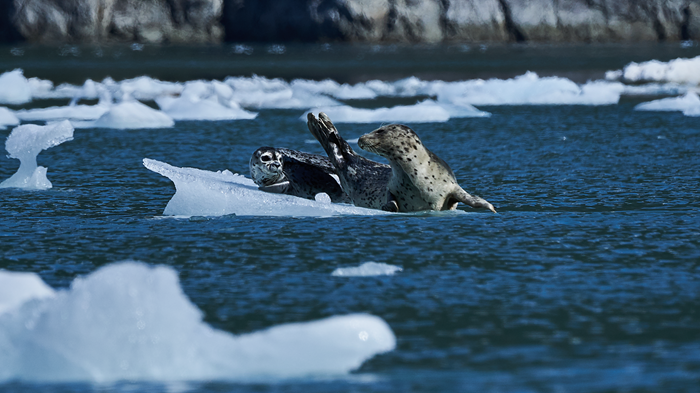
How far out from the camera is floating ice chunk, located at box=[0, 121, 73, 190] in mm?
9703

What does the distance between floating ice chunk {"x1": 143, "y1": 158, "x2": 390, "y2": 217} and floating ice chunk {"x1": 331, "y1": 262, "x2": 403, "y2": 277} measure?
170 cm

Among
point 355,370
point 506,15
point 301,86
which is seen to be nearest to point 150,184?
point 355,370

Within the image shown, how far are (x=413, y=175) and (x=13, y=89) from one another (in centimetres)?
1468

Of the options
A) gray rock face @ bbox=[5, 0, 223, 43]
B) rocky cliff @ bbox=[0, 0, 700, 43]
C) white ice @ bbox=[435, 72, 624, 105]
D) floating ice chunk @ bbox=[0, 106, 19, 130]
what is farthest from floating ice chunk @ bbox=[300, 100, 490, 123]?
gray rock face @ bbox=[5, 0, 223, 43]

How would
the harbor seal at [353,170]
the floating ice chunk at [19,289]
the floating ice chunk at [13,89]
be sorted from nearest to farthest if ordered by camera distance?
the floating ice chunk at [19,289], the harbor seal at [353,170], the floating ice chunk at [13,89]

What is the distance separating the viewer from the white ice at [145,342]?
430 cm

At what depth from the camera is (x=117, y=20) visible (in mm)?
48188

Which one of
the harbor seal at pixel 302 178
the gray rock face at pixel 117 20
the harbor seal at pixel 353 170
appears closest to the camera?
the harbor seal at pixel 353 170

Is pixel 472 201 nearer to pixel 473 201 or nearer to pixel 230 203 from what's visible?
pixel 473 201

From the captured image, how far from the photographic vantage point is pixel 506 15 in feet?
151

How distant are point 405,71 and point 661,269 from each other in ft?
83.9

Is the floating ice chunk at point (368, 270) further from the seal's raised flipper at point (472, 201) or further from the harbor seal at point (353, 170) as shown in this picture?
the harbor seal at point (353, 170)

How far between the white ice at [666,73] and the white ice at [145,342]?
20936mm

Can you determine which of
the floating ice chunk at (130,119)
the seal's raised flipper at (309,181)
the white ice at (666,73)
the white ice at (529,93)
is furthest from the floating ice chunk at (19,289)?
the white ice at (666,73)
